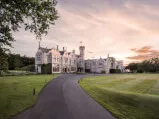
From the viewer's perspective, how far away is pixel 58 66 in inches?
3477

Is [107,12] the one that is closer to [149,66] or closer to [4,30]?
A: [4,30]

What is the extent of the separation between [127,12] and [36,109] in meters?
19.2

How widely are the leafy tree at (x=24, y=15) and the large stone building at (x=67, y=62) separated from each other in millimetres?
62661

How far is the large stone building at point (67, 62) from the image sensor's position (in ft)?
276

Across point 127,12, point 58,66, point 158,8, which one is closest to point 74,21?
point 127,12

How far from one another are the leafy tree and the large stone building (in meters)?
Result: 62.7

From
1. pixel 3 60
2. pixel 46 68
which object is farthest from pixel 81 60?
pixel 3 60

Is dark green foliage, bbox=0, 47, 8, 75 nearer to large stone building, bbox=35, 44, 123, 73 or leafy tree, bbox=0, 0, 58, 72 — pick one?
leafy tree, bbox=0, 0, 58, 72

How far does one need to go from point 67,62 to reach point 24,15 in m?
81.9

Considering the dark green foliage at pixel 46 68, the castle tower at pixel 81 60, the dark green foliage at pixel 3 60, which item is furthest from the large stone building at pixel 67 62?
the dark green foliage at pixel 3 60

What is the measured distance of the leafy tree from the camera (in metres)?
14.9

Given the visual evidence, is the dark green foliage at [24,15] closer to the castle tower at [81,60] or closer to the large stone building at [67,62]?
the large stone building at [67,62]

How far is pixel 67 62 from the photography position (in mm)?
98312

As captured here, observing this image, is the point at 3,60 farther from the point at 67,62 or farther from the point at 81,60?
the point at 81,60
